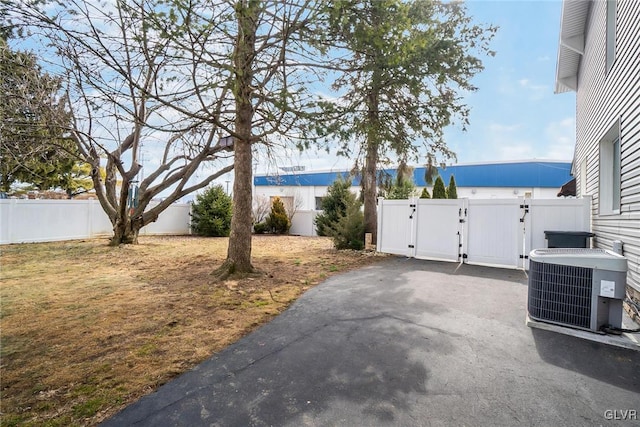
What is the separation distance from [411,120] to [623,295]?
4.46 metres

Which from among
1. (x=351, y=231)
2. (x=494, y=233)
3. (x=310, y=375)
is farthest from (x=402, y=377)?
(x=351, y=231)

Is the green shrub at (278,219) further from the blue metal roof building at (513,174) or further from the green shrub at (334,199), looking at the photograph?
the green shrub at (334,199)

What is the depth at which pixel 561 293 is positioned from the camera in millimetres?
3471

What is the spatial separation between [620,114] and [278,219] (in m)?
14.1

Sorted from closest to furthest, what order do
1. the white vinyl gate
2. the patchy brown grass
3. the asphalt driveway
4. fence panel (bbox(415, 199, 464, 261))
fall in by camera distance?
the asphalt driveway, the patchy brown grass, the white vinyl gate, fence panel (bbox(415, 199, 464, 261))

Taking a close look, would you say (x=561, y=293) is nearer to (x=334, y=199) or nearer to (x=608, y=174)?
(x=608, y=174)

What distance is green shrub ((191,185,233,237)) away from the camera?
14.5 metres

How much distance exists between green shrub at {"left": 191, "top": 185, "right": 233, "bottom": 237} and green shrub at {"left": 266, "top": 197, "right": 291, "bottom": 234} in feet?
8.55

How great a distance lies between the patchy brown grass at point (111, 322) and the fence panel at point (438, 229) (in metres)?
2.11

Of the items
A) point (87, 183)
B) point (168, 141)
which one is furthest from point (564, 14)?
point (87, 183)

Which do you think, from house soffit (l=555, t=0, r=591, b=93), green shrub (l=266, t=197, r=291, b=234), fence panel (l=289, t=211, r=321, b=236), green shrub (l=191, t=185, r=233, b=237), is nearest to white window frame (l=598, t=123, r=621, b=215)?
house soffit (l=555, t=0, r=591, b=93)

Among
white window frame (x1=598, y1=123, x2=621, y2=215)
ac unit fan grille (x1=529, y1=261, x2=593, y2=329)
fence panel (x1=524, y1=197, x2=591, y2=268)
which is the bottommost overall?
ac unit fan grille (x1=529, y1=261, x2=593, y2=329)

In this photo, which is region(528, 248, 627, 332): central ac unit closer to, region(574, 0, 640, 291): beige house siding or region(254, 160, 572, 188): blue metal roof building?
region(574, 0, 640, 291): beige house siding

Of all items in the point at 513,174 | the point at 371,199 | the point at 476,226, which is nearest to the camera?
the point at 476,226
